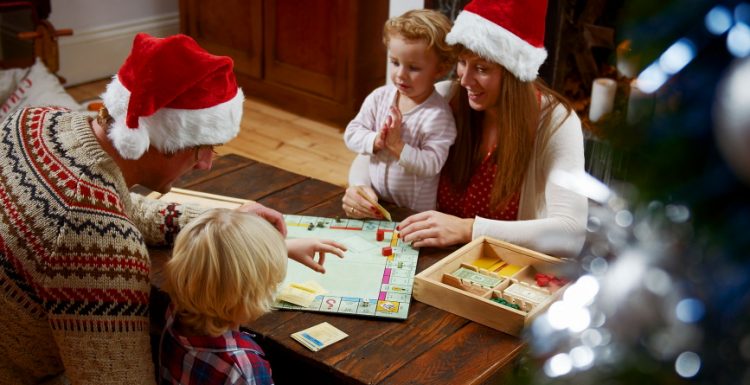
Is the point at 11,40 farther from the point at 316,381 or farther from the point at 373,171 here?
the point at 316,381

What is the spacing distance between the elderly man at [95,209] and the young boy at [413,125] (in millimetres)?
712

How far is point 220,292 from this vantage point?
57.1 inches

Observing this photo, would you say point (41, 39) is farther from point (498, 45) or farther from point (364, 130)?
point (498, 45)

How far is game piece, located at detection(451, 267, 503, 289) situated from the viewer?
1.80 meters

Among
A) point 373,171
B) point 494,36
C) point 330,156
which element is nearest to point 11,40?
point 330,156

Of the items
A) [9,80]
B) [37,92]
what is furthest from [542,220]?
[9,80]

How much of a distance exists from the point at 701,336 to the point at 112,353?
1.18 meters

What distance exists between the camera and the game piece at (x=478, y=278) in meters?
1.80

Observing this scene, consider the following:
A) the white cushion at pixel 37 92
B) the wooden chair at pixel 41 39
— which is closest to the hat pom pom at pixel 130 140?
the white cushion at pixel 37 92

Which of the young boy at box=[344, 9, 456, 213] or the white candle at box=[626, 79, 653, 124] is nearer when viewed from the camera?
the white candle at box=[626, 79, 653, 124]

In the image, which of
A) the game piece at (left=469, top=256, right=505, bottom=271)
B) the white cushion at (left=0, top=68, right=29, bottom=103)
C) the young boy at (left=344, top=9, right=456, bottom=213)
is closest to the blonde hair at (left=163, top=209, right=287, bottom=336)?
the game piece at (left=469, top=256, right=505, bottom=271)

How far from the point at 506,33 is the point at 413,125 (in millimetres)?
373

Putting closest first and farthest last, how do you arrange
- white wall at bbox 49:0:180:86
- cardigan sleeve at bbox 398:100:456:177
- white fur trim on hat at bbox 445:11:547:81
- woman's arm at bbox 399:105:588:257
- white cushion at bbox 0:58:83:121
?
Answer: 1. woman's arm at bbox 399:105:588:257
2. white fur trim on hat at bbox 445:11:547:81
3. cardigan sleeve at bbox 398:100:456:177
4. white cushion at bbox 0:58:83:121
5. white wall at bbox 49:0:180:86

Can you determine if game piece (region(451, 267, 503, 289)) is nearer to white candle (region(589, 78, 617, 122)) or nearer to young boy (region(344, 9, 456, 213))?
young boy (region(344, 9, 456, 213))
